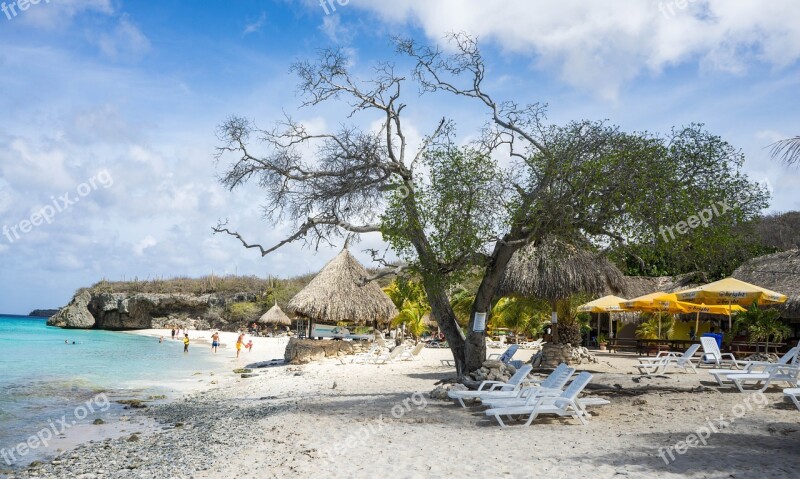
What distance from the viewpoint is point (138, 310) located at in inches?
2361

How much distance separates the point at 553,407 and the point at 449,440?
1520 mm

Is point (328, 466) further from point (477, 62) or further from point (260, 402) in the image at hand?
point (477, 62)

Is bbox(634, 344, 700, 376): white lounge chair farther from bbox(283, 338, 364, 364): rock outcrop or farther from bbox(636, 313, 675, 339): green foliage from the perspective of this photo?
bbox(283, 338, 364, 364): rock outcrop

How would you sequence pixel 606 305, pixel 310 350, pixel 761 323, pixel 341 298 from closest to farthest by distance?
pixel 761 323
pixel 606 305
pixel 310 350
pixel 341 298

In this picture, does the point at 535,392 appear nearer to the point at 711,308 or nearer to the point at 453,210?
the point at 453,210

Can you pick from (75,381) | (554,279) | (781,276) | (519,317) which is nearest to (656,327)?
(781,276)

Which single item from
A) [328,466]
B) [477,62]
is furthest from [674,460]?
[477,62]

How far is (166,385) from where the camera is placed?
57.8 feet

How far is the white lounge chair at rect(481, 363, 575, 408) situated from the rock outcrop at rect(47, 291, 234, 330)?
5163 centimetres

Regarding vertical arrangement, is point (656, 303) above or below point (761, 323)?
above

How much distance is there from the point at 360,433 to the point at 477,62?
6881 millimetres

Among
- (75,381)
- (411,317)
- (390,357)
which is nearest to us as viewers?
(75,381)

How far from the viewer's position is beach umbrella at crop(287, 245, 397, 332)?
73.7ft

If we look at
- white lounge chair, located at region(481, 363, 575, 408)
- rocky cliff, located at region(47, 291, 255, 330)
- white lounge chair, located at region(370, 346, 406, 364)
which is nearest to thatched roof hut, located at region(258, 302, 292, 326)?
rocky cliff, located at region(47, 291, 255, 330)
